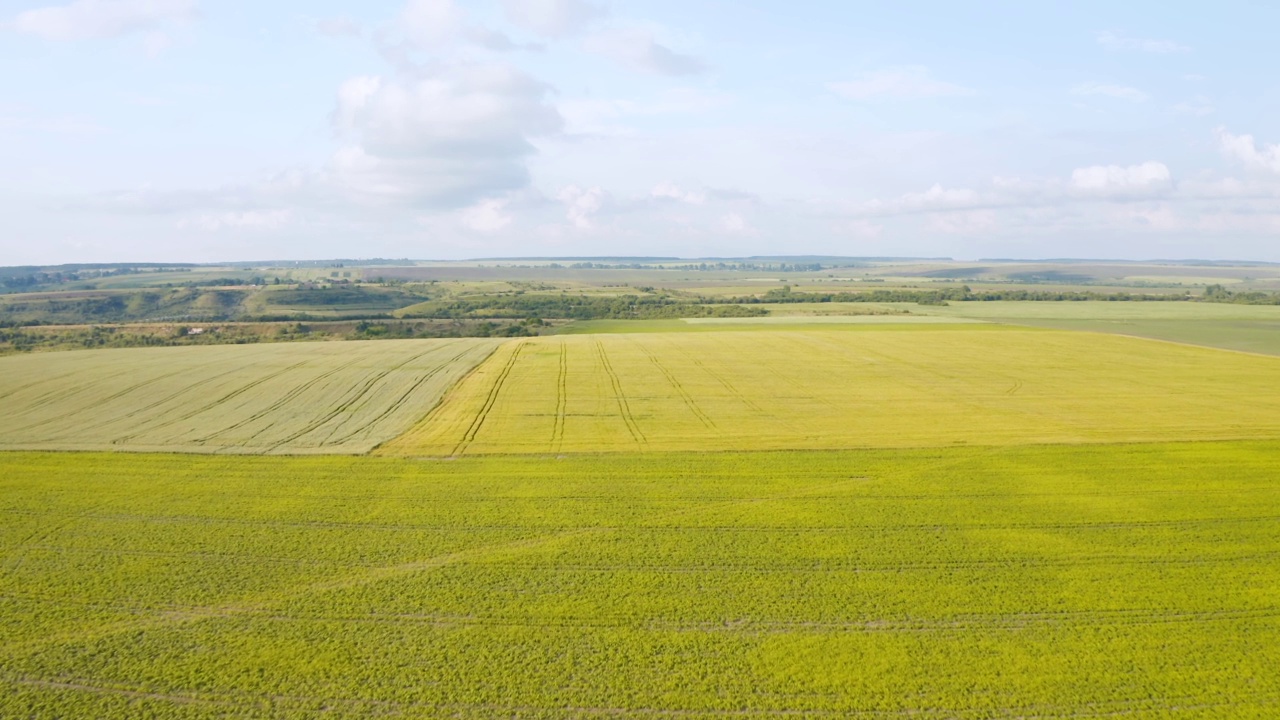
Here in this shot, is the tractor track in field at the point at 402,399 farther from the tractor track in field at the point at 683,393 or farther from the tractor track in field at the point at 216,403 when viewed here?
the tractor track in field at the point at 683,393

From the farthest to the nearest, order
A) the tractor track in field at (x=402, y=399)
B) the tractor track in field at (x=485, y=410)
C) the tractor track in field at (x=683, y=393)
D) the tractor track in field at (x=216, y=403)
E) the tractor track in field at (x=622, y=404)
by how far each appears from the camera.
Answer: the tractor track in field at (x=683, y=393) < the tractor track in field at (x=402, y=399) < the tractor track in field at (x=216, y=403) < the tractor track in field at (x=622, y=404) < the tractor track in field at (x=485, y=410)

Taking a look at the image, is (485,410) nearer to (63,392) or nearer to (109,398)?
(109,398)

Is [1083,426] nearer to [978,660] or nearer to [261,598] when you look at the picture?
[978,660]

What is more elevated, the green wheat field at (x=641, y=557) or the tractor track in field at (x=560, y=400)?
the tractor track in field at (x=560, y=400)

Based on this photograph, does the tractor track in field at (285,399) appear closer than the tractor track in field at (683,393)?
Yes

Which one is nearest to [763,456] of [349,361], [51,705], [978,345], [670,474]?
[670,474]

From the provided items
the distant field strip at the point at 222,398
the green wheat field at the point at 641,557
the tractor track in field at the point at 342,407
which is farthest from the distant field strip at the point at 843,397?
the tractor track in field at the point at 342,407
